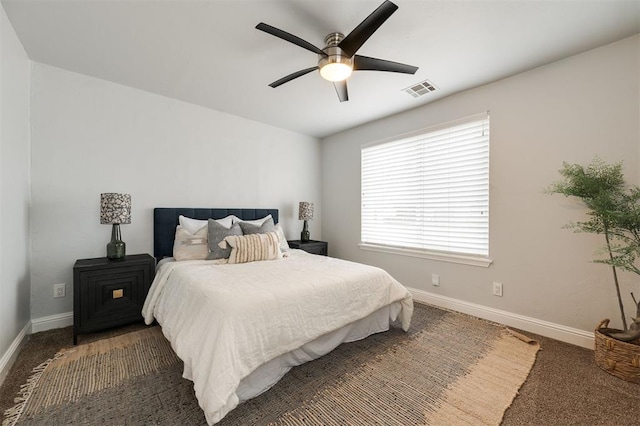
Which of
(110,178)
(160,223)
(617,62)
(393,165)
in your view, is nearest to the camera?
(617,62)

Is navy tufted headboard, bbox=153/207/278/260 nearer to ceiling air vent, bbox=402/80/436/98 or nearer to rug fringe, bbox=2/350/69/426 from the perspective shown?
rug fringe, bbox=2/350/69/426

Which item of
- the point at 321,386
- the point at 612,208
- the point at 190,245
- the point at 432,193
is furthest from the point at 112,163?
the point at 612,208

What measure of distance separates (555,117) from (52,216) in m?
4.77

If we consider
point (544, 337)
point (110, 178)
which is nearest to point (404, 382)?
point (544, 337)

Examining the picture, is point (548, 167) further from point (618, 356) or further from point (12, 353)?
point (12, 353)

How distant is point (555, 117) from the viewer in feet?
7.82

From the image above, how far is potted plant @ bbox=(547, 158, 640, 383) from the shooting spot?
1.79 m

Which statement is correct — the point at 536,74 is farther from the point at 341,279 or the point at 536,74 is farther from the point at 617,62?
the point at 341,279

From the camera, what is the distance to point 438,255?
3182mm

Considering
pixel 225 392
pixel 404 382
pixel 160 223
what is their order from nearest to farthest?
1. pixel 225 392
2. pixel 404 382
3. pixel 160 223

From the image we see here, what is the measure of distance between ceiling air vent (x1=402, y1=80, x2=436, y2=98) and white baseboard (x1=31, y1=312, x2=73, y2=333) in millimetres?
4184

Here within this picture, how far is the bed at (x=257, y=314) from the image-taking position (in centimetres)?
142

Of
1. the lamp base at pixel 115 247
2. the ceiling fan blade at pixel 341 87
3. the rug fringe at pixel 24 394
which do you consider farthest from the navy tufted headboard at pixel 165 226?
the ceiling fan blade at pixel 341 87

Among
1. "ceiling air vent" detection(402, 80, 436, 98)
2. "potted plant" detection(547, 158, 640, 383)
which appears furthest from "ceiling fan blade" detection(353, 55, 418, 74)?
"potted plant" detection(547, 158, 640, 383)
